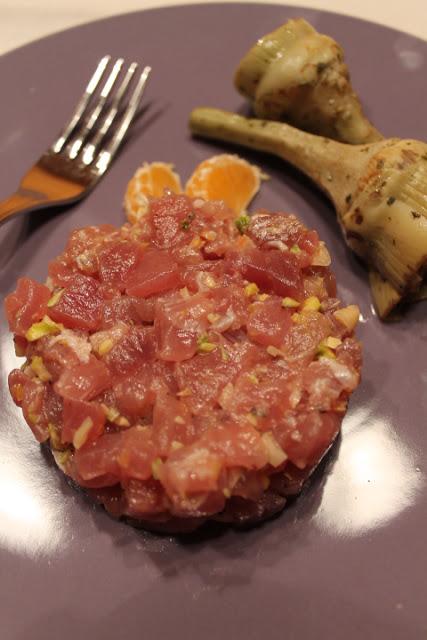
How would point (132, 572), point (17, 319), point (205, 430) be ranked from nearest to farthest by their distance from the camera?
point (205, 430) → point (132, 572) → point (17, 319)

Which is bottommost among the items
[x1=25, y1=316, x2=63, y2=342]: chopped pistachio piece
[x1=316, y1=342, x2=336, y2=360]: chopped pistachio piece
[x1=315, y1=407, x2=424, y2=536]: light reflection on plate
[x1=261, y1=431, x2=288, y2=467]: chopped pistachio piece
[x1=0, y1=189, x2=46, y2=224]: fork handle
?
[x1=315, y1=407, x2=424, y2=536]: light reflection on plate

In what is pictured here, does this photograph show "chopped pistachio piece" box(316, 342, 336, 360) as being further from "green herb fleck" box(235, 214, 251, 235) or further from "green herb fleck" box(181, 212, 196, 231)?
"green herb fleck" box(181, 212, 196, 231)

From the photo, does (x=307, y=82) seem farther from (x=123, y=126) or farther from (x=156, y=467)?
(x=156, y=467)

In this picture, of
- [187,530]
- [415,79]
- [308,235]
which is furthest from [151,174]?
[187,530]

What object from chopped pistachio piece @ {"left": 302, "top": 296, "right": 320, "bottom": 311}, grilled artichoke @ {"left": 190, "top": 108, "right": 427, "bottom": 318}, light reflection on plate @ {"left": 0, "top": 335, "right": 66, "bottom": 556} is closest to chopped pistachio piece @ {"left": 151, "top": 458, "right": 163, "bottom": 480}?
light reflection on plate @ {"left": 0, "top": 335, "right": 66, "bottom": 556}

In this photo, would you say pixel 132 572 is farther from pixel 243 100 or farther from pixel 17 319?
pixel 243 100

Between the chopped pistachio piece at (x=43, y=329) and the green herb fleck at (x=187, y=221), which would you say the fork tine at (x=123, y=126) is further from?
the chopped pistachio piece at (x=43, y=329)

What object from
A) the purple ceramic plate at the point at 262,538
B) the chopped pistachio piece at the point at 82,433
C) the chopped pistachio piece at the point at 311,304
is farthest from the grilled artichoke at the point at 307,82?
the chopped pistachio piece at the point at 82,433
